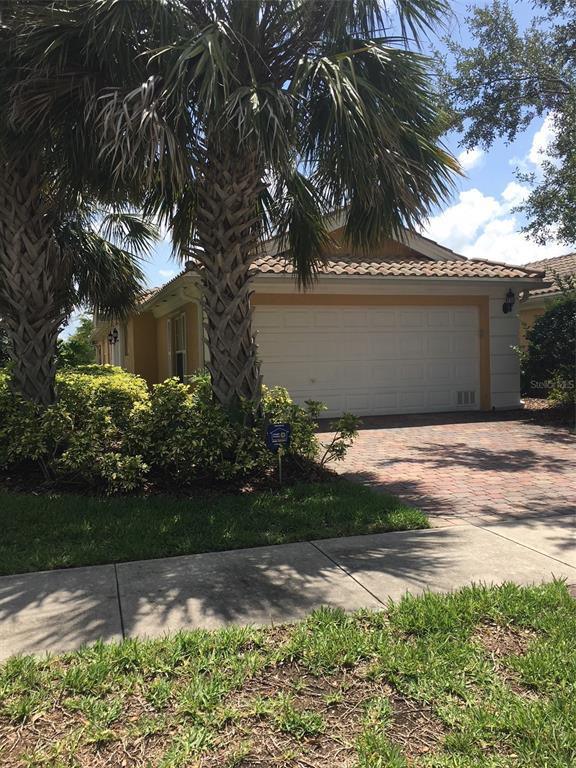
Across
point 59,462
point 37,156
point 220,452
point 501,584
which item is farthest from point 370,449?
point 37,156

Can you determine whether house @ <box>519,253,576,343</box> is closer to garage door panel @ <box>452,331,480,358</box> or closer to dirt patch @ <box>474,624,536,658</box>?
garage door panel @ <box>452,331,480,358</box>

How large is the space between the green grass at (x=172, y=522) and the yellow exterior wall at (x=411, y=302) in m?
6.84

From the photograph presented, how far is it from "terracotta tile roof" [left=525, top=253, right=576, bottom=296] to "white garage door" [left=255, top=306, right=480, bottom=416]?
353 centimetres

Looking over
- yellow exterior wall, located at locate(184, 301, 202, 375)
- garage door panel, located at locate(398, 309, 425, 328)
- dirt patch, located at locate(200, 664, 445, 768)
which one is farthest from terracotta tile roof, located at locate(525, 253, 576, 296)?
dirt patch, located at locate(200, 664, 445, 768)

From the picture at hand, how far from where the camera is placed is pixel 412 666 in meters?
3.20

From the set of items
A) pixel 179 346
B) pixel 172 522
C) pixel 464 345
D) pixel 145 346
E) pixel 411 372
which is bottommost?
pixel 172 522

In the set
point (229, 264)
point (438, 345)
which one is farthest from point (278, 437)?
point (438, 345)

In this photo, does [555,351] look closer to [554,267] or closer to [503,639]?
[554,267]

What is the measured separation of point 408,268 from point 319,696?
11916 millimetres

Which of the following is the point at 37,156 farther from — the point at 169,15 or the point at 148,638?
the point at 148,638

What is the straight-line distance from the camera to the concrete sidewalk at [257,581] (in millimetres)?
3768

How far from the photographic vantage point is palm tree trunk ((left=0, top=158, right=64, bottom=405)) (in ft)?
25.4

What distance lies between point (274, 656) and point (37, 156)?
661cm

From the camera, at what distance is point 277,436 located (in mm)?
7000
